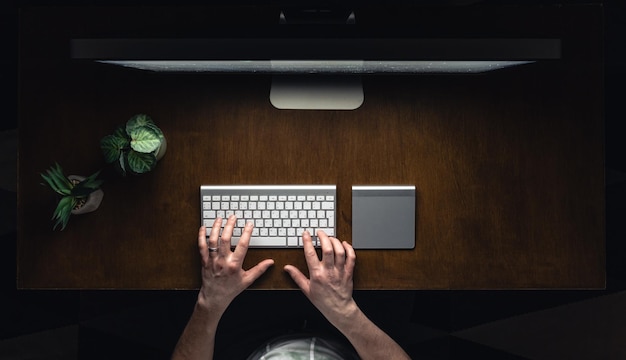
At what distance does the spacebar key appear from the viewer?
1208 mm

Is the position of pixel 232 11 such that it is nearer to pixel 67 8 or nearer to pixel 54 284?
pixel 67 8

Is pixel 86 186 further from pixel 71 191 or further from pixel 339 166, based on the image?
pixel 339 166

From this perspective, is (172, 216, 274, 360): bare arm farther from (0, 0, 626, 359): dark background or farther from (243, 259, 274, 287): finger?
(0, 0, 626, 359): dark background

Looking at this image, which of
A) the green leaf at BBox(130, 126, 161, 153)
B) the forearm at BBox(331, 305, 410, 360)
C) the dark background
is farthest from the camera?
the dark background

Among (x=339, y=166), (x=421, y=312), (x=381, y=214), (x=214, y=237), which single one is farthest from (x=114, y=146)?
(x=421, y=312)

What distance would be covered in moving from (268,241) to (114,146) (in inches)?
16.2

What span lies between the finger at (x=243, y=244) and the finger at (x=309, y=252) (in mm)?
130

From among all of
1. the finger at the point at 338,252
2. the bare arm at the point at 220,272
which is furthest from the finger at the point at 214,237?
the finger at the point at 338,252

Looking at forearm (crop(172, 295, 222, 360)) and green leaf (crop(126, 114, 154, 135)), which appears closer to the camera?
green leaf (crop(126, 114, 154, 135))

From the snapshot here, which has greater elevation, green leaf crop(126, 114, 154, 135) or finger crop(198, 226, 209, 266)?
green leaf crop(126, 114, 154, 135)

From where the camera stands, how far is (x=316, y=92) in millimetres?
1191

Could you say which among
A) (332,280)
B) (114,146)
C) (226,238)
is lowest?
(332,280)

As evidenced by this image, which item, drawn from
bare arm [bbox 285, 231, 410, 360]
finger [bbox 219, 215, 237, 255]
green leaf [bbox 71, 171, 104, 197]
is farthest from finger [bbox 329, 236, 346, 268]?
green leaf [bbox 71, 171, 104, 197]

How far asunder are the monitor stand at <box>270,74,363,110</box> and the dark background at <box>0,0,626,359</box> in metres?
0.66
